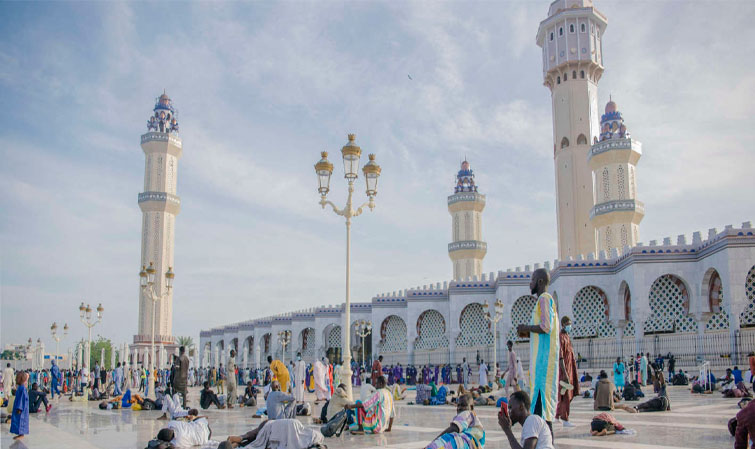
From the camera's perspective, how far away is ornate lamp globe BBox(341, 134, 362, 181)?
10.7 metres

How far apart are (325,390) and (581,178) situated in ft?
81.8

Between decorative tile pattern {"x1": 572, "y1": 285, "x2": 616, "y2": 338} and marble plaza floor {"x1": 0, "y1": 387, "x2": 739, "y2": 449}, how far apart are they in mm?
11652

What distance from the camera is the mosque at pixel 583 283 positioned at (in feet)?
67.9

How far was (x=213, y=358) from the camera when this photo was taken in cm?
5259

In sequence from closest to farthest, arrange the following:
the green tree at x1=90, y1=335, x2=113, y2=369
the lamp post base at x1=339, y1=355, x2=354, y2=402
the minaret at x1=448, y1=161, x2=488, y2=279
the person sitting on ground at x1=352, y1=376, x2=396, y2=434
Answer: the person sitting on ground at x1=352, y1=376, x2=396, y2=434 < the lamp post base at x1=339, y1=355, x2=354, y2=402 < the minaret at x1=448, y1=161, x2=488, y2=279 < the green tree at x1=90, y1=335, x2=113, y2=369

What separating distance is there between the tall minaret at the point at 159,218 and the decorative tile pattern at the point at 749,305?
31.8 m

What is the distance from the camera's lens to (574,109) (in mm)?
35875

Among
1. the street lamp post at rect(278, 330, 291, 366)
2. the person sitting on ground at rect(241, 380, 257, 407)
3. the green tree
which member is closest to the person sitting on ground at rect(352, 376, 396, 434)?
the person sitting on ground at rect(241, 380, 257, 407)

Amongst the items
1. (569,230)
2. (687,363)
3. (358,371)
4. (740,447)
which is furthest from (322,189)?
(569,230)

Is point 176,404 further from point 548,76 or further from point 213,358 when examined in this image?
point 213,358

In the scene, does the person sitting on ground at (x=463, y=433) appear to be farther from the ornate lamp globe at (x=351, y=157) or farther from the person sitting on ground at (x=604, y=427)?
the ornate lamp globe at (x=351, y=157)

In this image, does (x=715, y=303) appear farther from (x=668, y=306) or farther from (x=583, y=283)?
(x=583, y=283)

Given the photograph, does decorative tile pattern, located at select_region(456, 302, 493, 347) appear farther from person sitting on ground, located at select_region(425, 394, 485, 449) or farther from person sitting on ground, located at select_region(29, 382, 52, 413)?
person sitting on ground, located at select_region(425, 394, 485, 449)

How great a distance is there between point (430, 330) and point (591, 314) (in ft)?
30.6
